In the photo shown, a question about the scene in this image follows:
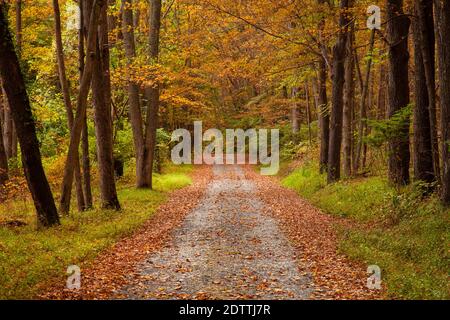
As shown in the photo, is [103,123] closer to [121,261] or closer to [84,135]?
[84,135]

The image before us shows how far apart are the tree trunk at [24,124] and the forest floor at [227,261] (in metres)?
2.10

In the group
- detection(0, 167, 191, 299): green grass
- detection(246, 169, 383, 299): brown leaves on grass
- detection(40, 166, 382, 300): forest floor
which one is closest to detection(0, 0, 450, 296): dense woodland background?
detection(0, 167, 191, 299): green grass

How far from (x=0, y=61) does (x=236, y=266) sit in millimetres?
6664

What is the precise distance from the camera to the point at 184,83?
30.8 meters

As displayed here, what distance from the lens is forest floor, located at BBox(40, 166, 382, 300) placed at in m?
7.65

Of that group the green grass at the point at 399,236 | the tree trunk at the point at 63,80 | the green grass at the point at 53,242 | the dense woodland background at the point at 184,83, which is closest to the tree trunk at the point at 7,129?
the dense woodland background at the point at 184,83

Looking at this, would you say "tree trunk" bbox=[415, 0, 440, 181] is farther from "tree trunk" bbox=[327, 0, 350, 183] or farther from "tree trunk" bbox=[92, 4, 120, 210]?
"tree trunk" bbox=[92, 4, 120, 210]

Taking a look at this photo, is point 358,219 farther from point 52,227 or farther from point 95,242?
point 52,227

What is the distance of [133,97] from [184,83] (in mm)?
10388

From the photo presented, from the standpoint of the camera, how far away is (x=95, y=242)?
10.8m

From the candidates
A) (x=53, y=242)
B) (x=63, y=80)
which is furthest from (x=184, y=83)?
(x=53, y=242)

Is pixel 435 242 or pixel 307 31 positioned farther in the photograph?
pixel 307 31

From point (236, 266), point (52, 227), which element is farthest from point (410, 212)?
point (52, 227)

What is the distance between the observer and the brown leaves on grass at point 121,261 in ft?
24.6
